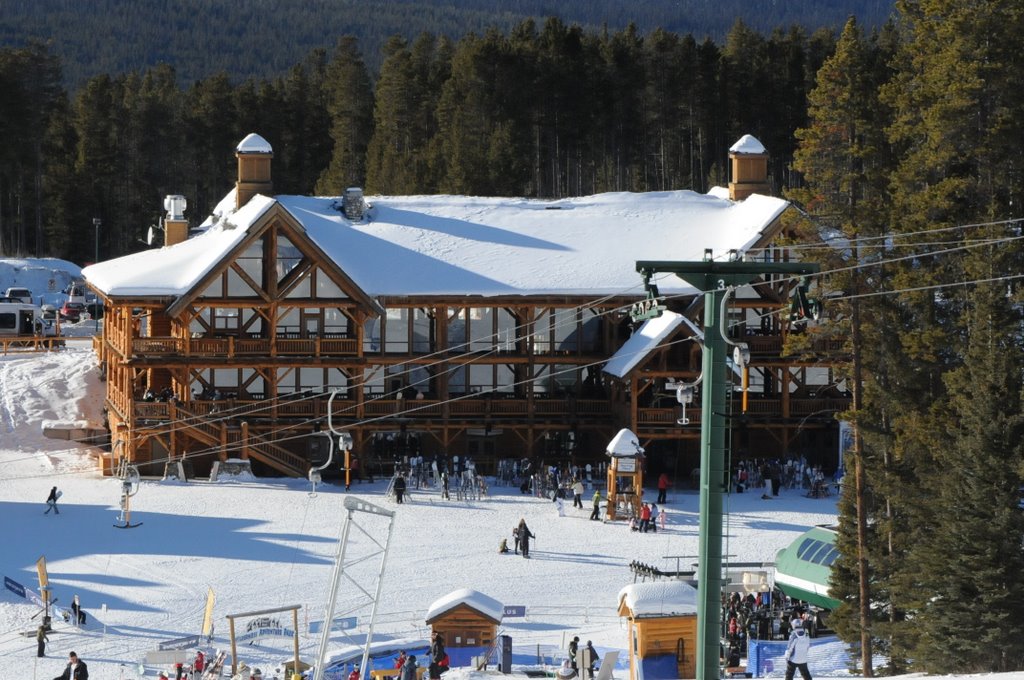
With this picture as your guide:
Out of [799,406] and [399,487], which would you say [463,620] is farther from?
[799,406]

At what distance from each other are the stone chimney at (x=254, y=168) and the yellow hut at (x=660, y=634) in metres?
29.8

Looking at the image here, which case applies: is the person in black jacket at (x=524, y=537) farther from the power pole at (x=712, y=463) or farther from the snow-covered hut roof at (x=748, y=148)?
the snow-covered hut roof at (x=748, y=148)

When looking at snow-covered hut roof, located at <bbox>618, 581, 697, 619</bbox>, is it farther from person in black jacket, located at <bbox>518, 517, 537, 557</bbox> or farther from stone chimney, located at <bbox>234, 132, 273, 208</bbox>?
stone chimney, located at <bbox>234, 132, 273, 208</bbox>

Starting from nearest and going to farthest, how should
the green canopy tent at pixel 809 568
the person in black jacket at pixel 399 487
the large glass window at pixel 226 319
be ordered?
the green canopy tent at pixel 809 568
the person in black jacket at pixel 399 487
the large glass window at pixel 226 319

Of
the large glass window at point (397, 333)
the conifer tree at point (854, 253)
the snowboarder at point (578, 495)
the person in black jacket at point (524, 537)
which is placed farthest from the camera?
the large glass window at point (397, 333)

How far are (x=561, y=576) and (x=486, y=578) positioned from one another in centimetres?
156

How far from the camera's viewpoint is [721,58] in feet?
326

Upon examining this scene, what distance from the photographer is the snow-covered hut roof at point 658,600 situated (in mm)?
30641

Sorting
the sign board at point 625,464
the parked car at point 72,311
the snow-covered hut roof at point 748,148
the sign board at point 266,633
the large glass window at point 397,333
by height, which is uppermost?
the snow-covered hut roof at point 748,148

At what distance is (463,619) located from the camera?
3161 centimetres

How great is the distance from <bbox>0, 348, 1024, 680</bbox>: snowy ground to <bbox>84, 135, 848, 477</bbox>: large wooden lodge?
6.69 ft

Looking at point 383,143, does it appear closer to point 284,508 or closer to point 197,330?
point 197,330

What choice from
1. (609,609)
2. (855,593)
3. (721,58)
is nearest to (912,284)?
(855,593)

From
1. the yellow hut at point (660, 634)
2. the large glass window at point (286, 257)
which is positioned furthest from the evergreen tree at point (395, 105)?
the yellow hut at point (660, 634)
